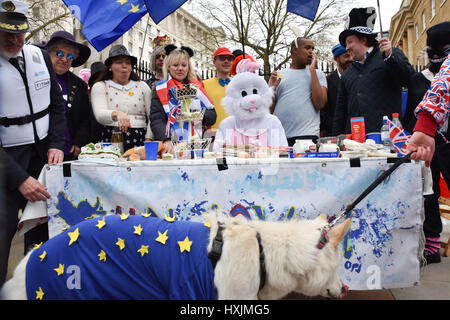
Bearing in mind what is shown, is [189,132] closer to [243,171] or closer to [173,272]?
[243,171]

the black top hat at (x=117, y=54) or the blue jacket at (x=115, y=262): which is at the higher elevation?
the black top hat at (x=117, y=54)

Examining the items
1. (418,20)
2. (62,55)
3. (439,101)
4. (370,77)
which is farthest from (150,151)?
(418,20)

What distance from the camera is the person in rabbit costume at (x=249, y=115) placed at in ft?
11.0

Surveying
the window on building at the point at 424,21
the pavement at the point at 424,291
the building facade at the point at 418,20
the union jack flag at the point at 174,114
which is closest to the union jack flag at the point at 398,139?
the pavement at the point at 424,291

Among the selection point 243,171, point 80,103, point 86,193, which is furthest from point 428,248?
point 80,103

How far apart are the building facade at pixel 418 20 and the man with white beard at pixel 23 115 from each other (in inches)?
704

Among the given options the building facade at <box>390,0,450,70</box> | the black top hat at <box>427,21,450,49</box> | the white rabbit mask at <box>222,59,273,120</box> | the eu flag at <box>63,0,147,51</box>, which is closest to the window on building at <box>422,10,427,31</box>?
the building facade at <box>390,0,450,70</box>

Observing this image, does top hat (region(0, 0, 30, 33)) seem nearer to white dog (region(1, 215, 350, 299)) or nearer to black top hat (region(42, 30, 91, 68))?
black top hat (region(42, 30, 91, 68))

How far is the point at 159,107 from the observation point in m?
3.57

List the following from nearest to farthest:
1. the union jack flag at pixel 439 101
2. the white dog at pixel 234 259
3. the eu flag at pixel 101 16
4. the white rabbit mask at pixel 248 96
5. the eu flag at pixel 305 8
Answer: the white dog at pixel 234 259 < the union jack flag at pixel 439 101 < the white rabbit mask at pixel 248 96 < the eu flag at pixel 101 16 < the eu flag at pixel 305 8

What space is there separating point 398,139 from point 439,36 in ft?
3.63

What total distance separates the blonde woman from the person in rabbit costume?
0.26 meters

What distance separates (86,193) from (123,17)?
248cm

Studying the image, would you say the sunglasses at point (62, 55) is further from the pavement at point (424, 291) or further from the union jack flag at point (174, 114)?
the pavement at point (424, 291)
